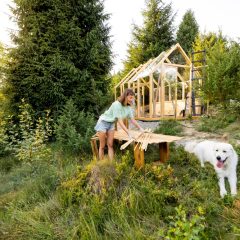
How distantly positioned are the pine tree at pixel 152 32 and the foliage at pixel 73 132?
40.0 ft

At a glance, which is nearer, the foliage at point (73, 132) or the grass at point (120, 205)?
the grass at point (120, 205)

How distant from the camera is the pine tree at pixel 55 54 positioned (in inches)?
336

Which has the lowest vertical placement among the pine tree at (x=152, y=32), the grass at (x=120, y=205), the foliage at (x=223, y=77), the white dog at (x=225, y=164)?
the grass at (x=120, y=205)

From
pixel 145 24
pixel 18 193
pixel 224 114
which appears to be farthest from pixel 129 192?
pixel 145 24

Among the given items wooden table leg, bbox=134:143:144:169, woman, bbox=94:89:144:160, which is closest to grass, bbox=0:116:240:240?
wooden table leg, bbox=134:143:144:169

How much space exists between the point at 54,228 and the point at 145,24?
1809 centimetres

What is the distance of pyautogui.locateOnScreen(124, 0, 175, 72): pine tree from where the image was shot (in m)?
18.6

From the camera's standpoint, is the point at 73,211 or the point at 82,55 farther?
the point at 82,55

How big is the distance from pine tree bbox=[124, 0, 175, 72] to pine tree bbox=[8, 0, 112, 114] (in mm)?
9404

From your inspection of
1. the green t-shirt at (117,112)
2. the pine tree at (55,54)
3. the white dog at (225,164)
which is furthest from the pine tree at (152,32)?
the white dog at (225,164)

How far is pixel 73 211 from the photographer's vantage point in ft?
12.3

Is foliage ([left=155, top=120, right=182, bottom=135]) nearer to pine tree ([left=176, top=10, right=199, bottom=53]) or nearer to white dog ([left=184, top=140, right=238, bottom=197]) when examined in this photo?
white dog ([left=184, top=140, right=238, bottom=197])

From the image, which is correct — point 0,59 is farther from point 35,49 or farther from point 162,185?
point 162,185

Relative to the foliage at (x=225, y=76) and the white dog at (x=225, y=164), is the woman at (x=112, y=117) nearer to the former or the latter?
the white dog at (x=225, y=164)
